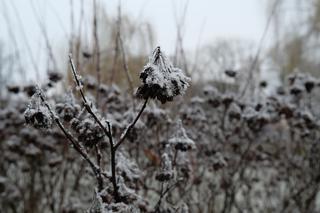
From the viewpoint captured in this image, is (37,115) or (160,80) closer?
(160,80)

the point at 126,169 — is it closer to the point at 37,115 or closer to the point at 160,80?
the point at 37,115

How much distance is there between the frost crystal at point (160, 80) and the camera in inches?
53.8

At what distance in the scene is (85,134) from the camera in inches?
70.2

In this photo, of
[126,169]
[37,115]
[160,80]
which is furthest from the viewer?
→ [126,169]

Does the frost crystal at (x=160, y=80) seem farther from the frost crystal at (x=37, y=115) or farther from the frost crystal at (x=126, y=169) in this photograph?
the frost crystal at (x=126, y=169)

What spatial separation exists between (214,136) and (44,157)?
1.85 meters

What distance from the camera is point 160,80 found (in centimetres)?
137

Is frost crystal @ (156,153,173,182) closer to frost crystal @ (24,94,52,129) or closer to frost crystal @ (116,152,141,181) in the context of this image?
frost crystal @ (116,152,141,181)

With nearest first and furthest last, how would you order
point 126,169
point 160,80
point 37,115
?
point 160,80 < point 37,115 < point 126,169

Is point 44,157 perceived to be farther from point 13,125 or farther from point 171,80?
point 171,80

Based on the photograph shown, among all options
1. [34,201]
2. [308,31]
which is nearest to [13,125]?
[34,201]

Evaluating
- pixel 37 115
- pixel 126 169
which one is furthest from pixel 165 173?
pixel 37 115

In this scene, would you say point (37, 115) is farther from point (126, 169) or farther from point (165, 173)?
point (165, 173)

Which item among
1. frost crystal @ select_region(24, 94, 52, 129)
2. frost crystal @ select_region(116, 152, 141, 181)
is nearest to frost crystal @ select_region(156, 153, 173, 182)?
frost crystal @ select_region(116, 152, 141, 181)
